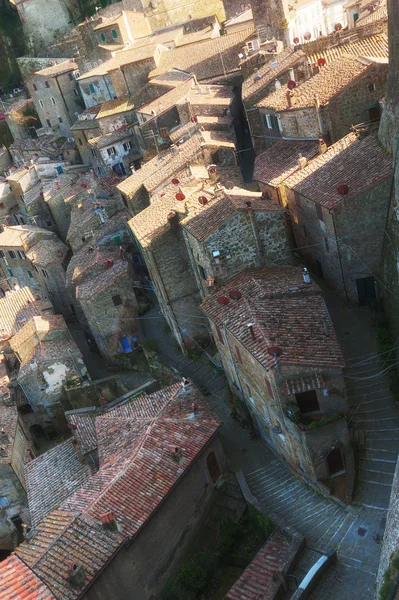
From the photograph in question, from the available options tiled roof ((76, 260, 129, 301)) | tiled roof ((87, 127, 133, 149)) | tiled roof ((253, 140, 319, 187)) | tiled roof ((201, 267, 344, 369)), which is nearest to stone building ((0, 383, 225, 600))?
tiled roof ((201, 267, 344, 369))

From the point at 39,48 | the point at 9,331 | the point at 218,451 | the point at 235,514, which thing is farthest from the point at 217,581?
the point at 39,48

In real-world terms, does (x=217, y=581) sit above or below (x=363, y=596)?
below

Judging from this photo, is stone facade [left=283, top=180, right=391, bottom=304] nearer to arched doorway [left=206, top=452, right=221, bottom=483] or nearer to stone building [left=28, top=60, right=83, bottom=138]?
arched doorway [left=206, top=452, right=221, bottom=483]

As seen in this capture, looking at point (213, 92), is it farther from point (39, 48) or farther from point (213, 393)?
point (39, 48)

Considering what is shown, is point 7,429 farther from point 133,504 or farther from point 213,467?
point 133,504

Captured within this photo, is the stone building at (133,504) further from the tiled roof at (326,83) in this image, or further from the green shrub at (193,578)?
the tiled roof at (326,83)

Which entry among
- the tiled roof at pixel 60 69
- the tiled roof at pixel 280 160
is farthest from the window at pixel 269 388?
the tiled roof at pixel 60 69
